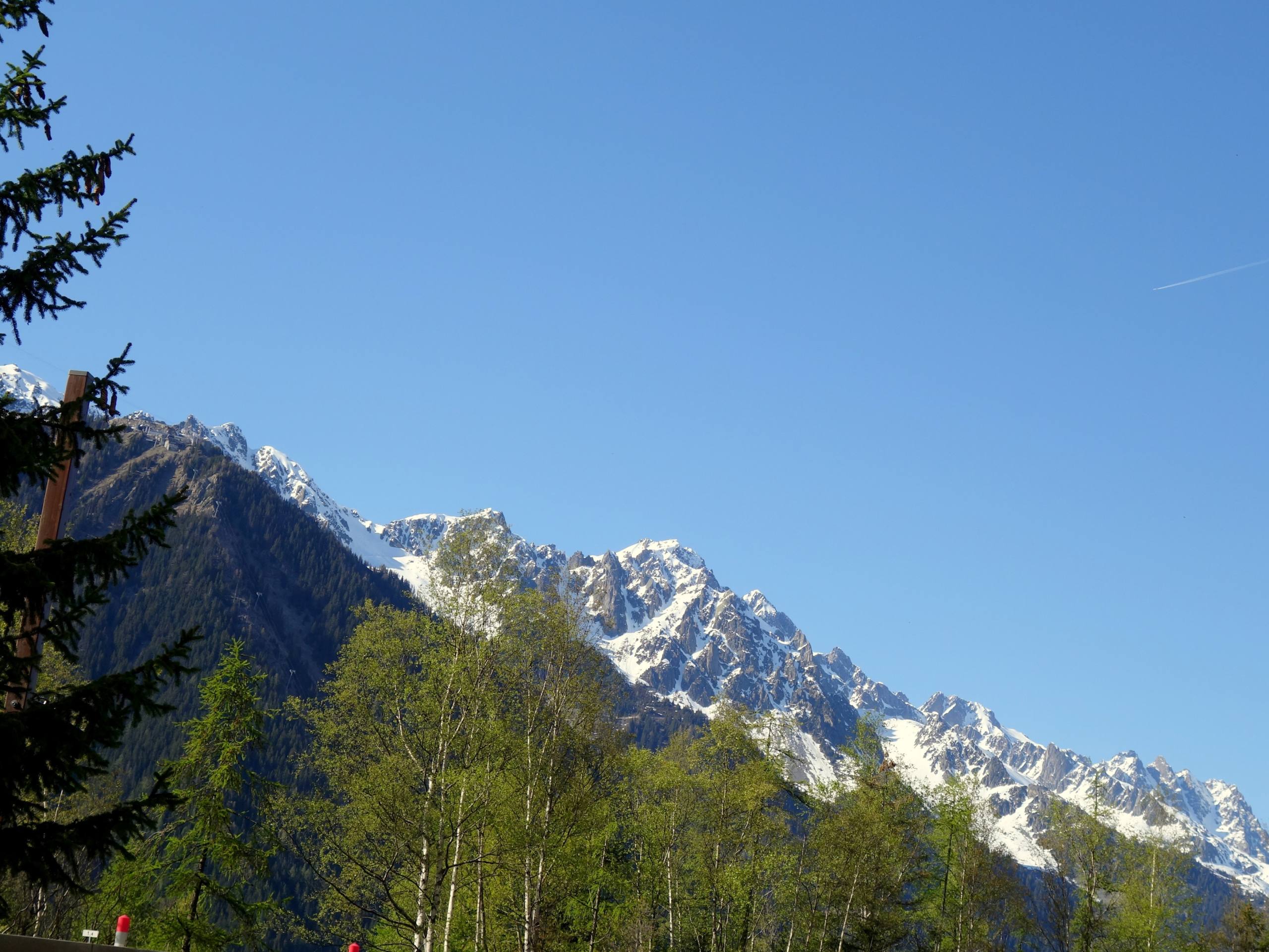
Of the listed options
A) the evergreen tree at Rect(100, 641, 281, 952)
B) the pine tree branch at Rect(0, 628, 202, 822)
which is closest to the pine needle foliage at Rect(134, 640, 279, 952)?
the evergreen tree at Rect(100, 641, 281, 952)

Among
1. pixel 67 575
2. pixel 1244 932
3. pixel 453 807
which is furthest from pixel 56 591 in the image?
pixel 1244 932

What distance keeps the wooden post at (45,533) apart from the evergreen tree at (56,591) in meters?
0.03

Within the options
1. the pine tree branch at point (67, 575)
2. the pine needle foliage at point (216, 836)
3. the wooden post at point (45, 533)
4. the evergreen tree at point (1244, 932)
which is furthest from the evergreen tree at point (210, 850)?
the evergreen tree at point (1244, 932)

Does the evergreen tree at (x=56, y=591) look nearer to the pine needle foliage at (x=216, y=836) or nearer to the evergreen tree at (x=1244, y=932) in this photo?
the pine needle foliage at (x=216, y=836)

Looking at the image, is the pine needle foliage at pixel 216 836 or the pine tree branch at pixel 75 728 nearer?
the pine tree branch at pixel 75 728

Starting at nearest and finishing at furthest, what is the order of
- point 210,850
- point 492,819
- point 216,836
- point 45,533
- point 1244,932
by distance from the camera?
point 45,533
point 210,850
point 216,836
point 492,819
point 1244,932

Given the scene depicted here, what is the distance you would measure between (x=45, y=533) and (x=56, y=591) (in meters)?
2.10

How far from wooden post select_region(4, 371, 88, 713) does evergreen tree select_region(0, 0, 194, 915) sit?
0.03 meters

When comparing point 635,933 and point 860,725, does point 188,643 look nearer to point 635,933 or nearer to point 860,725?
point 635,933

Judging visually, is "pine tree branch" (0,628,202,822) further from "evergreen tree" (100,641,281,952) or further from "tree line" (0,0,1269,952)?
"evergreen tree" (100,641,281,952)

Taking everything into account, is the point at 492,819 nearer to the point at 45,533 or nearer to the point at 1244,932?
the point at 45,533

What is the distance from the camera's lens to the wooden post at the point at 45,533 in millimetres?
10844

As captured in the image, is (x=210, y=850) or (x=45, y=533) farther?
(x=210, y=850)

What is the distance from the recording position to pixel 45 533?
12.6m
